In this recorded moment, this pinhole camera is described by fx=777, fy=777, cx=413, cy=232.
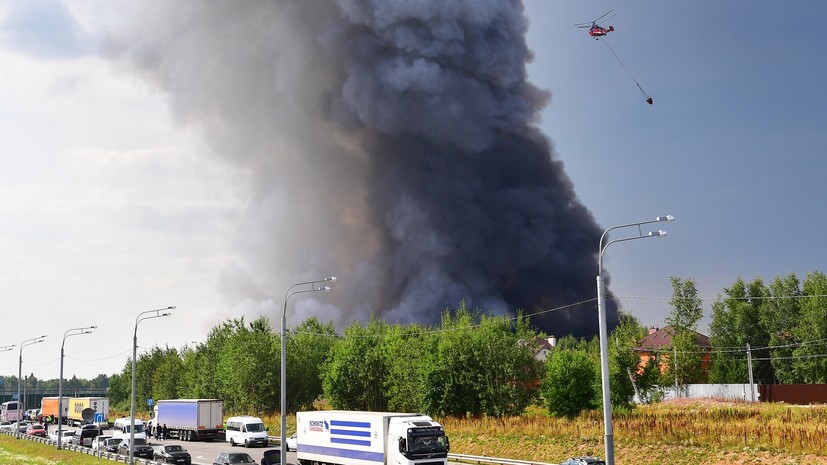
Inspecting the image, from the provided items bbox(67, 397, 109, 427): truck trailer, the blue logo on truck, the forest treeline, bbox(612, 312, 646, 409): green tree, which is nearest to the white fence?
the forest treeline

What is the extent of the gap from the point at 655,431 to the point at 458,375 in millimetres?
24549

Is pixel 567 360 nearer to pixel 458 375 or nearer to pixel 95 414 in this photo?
pixel 458 375

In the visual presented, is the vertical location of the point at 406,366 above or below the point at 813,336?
below

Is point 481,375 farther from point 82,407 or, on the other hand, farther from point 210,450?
point 82,407

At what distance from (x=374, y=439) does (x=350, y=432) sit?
2675 millimetres

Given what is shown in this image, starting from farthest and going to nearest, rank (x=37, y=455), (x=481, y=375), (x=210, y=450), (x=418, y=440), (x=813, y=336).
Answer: (x=813, y=336)
(x=481, y=375)
(x=210, y=450)
(x=37, y=455)
(x=418, y=440)

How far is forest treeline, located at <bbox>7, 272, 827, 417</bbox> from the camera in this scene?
71.6m

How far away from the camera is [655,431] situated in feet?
169

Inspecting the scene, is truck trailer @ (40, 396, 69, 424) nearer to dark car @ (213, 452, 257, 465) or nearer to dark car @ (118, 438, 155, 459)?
dark car @ (118, 438, 155, 459)

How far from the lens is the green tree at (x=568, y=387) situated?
63625 millimetres

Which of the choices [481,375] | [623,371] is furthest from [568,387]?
[481,375]

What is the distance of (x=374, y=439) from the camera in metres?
42.1

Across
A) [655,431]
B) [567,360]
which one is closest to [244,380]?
[567,360]

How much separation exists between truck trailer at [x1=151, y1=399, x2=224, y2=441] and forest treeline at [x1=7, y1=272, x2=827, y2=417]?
1304cm
